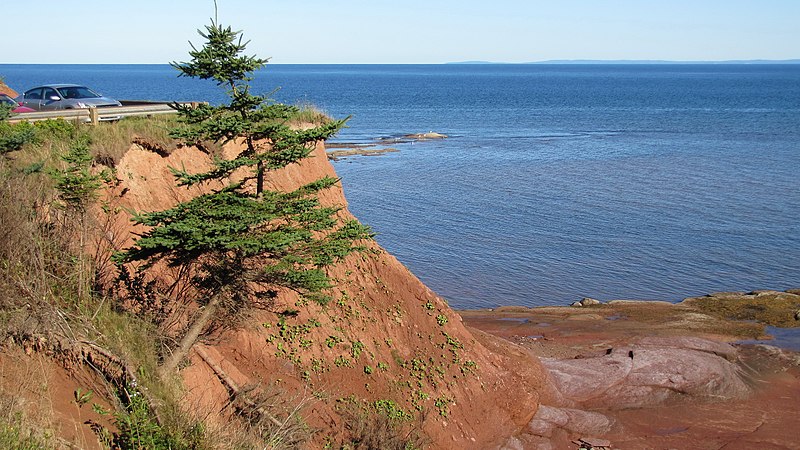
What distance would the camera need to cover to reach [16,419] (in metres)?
10.2

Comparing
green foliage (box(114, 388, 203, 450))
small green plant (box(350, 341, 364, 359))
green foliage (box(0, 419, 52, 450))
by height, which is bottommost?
small green plant (box(350, 341, 364, 359))

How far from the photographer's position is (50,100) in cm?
2902

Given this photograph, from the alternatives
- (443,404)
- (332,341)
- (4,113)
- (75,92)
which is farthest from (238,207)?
(75,92)

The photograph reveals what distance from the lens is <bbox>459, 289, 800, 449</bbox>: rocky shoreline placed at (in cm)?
2000

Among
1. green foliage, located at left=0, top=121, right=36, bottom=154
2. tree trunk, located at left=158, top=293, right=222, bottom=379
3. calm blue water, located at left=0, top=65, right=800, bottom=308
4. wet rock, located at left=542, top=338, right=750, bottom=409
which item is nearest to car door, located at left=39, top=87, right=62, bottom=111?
green foliage, located at left=0, top=121, right=36, bottom=154

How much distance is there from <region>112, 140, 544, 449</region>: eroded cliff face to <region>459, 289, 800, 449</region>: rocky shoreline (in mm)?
1336

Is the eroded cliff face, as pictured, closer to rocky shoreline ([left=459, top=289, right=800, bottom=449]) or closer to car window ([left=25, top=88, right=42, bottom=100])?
rocky shoreline ([left=459, top=289, right=800, bottom=449])

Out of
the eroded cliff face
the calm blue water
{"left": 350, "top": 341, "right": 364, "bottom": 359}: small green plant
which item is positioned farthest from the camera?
the calm blue water

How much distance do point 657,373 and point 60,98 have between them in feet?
76.8

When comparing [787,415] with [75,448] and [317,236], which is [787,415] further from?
[75,448]

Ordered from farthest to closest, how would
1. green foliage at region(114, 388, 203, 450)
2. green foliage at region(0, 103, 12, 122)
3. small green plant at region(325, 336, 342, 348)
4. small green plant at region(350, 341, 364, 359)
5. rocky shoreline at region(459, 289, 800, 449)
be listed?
1. rocky shoreline at region(459, 289, 800, 449)
2. green foliage at region(0, 103, 12, 122)
3. small green plant at region(350, 341, 364, 359)
4. small green plant at region(325, 336, 342, 348)
5. green foliage at region(114, 388, 203, 450)

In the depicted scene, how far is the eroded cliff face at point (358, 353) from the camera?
1599cm

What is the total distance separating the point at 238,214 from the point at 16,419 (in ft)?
13.4

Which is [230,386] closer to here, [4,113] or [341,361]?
[341,361]
